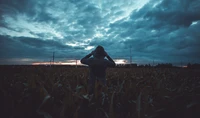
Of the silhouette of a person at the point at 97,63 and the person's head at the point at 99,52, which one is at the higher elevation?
the person's head at the point at 99,52

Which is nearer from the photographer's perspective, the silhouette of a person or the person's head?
the person's head

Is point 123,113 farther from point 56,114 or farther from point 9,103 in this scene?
point 9,103

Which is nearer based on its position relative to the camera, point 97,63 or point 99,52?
point 99,52

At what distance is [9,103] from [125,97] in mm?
2496

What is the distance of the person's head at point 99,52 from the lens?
13.6ft

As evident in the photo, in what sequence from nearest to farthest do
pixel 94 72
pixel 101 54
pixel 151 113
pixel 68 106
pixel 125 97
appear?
pixel 151 113
pixel 68 106
pixel 125 97
pixel 101 54
pixel 94 72

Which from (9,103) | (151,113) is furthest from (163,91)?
(9,103)

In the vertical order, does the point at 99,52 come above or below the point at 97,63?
above

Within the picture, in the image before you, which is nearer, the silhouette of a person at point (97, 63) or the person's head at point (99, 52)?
the person's head at point (99, 52)

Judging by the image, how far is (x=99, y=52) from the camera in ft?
13.8

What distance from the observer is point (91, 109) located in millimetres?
2703

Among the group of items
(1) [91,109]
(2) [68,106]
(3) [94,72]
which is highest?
(3) [94,72]

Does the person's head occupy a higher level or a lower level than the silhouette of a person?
higher

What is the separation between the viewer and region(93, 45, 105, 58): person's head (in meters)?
4.16
